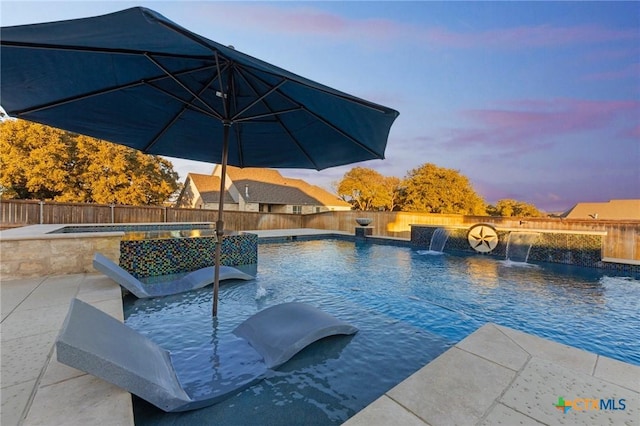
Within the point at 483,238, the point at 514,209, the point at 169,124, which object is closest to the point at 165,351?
the point at 169,124

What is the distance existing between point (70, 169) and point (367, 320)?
21043mm

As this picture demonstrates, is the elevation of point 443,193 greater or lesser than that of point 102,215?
greater

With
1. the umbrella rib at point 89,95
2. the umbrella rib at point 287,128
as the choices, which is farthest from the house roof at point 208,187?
the umbrella rib at point 89,95

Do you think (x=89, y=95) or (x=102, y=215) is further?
(x=102, y=215)

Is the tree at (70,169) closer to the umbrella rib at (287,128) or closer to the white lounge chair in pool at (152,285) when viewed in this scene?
the white lounge chair in pool at (152,285)

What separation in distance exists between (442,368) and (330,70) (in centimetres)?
1416

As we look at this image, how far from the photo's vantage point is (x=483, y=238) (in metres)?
11.1

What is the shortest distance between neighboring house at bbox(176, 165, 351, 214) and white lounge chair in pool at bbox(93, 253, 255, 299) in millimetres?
19461

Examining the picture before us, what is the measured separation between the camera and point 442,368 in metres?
2.19

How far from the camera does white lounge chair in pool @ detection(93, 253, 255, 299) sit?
405 cm

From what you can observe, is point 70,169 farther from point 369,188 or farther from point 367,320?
point 369,188

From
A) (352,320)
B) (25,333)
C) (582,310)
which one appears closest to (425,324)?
(352,320)

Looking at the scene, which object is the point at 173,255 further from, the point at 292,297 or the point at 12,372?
the point at 12,372

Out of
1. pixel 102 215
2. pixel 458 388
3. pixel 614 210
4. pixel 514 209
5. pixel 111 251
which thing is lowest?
pixel 458 388
